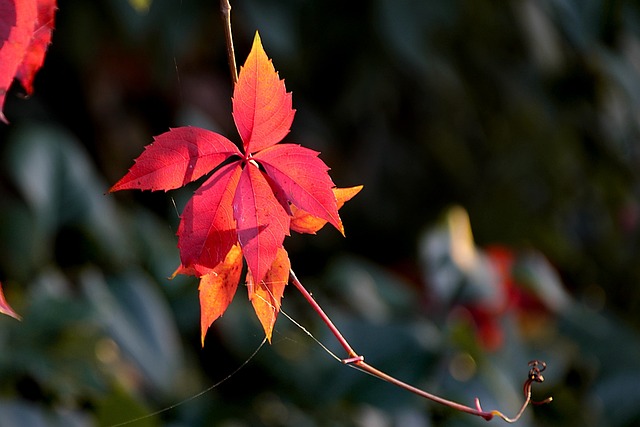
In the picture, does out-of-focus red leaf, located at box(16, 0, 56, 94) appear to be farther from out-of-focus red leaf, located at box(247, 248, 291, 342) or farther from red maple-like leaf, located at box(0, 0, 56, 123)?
out-of-focus red leaf, located at box(247, 248, 291, 342)

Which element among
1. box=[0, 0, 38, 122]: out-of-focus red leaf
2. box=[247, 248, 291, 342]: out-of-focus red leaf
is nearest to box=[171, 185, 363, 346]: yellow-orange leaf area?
box=[247, 248, 291, 342]: out-of-focus red leaf

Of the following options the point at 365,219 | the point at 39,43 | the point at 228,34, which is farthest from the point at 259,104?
the point at 365,219

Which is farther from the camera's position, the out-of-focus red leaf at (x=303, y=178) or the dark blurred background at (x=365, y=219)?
the dark blurred background at (x=365, y=219)

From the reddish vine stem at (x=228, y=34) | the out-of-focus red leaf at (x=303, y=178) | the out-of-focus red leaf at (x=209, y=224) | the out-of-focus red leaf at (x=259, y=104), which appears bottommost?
the out-of-focus red leaf at (x=209, y=224)

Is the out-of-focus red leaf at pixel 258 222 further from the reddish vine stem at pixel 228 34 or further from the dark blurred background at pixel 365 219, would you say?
the dark blurred background at pixel 365 219

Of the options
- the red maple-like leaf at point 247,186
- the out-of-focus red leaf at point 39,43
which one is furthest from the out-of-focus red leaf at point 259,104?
the out-of-focus red leaf at point 39,43

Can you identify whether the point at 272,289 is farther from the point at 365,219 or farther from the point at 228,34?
the point at 365,219

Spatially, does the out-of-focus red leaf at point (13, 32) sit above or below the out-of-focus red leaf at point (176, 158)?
above
